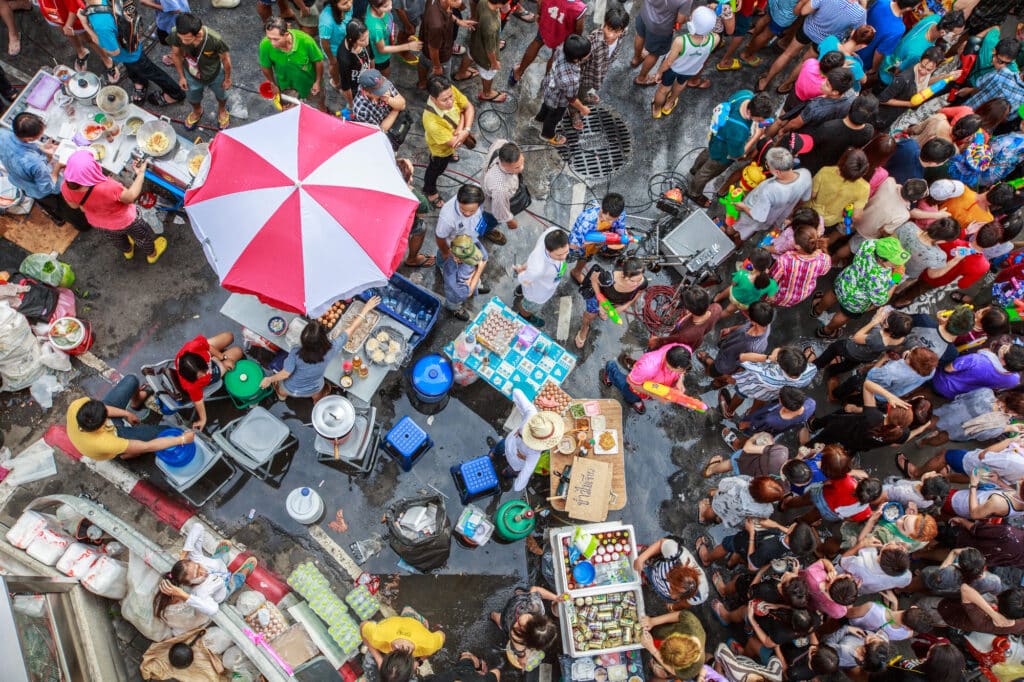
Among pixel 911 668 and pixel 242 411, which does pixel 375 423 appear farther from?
pixel 911 668

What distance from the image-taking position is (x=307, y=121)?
21.8ft

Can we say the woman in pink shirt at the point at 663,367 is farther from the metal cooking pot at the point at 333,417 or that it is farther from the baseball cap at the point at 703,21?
the baseball cap at the point at 703,21

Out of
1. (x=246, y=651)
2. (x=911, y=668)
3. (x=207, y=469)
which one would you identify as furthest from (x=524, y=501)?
(x=911, y=668)

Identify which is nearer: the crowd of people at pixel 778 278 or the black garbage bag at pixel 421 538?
the crowd of people at pixel 778 278

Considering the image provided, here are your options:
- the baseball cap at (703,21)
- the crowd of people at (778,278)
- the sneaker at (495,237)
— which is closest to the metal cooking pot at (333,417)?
the crowd of people at (778,278)

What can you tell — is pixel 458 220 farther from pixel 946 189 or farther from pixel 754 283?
pixel 946 189

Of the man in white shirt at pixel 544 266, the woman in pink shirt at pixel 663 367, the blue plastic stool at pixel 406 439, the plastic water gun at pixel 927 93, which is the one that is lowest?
the blue plastic stool at pixel 406 439

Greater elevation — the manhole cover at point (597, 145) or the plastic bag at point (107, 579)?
the manhole cover at point (597, 145)

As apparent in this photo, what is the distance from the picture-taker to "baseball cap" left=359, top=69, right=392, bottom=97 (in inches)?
307

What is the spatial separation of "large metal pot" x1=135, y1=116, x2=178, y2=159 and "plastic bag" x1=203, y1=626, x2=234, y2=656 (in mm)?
5579

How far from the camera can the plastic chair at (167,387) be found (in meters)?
7.00

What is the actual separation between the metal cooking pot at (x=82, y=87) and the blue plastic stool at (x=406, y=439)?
561cm

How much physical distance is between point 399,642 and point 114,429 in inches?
139

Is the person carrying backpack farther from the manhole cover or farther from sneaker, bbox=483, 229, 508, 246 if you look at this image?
the manhole cover
